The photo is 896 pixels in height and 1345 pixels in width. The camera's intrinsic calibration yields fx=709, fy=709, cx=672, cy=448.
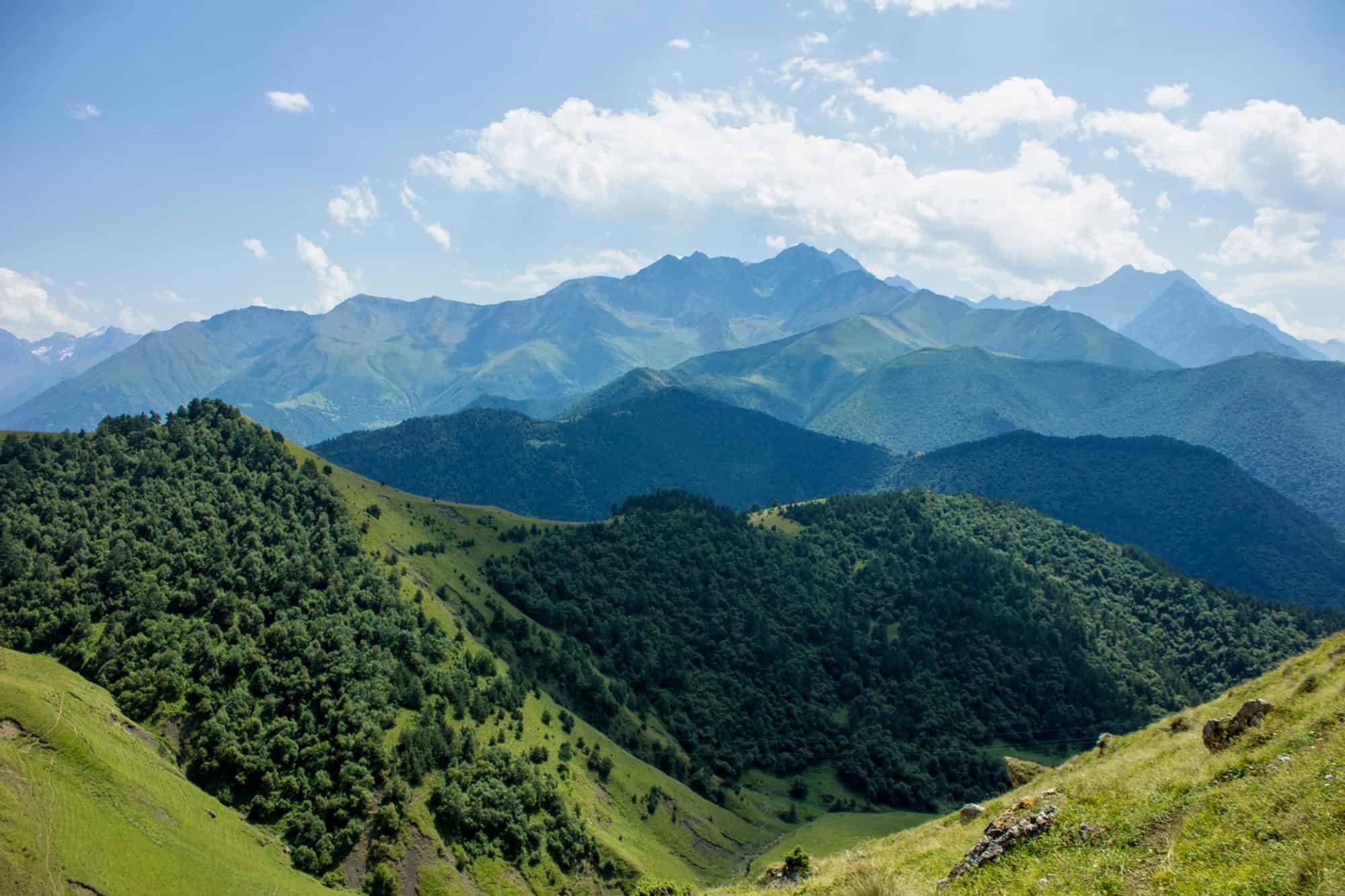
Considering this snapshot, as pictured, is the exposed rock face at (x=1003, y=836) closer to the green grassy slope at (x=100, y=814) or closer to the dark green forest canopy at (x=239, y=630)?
the green grassy slope at (x=100, y=814)

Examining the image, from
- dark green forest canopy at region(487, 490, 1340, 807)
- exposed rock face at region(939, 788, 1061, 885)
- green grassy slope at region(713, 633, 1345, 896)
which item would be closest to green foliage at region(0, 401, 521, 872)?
dark green forest canopy at region(487, 490, 1340, 807)

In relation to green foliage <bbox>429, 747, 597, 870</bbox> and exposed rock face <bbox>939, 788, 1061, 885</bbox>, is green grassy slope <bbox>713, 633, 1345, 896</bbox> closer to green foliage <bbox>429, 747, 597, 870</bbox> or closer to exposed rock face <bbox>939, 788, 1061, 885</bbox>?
exposed rock face <bbox>939, 788, 1061, 885</bbox>

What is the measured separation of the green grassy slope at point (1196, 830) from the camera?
66.5ft

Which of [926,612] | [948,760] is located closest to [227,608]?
[948,760]

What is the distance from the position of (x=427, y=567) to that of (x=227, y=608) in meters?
53.3

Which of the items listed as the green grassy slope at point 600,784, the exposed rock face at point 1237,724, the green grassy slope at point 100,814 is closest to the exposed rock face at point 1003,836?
the exposed rock face at point 1237,724

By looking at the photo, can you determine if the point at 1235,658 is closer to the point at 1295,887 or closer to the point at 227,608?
the point at 1295,887

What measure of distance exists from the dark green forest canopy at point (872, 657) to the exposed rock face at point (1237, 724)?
118211mm

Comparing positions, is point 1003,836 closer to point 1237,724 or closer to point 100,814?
point 1237,724

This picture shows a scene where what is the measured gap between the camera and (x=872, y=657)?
603 feet

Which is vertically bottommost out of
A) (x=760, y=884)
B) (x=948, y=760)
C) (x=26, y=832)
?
(x=948, y=760)

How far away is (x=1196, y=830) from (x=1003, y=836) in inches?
252

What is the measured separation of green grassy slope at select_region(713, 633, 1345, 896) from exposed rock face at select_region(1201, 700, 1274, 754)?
629 millimetres

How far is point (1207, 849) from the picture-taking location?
2230 cm
